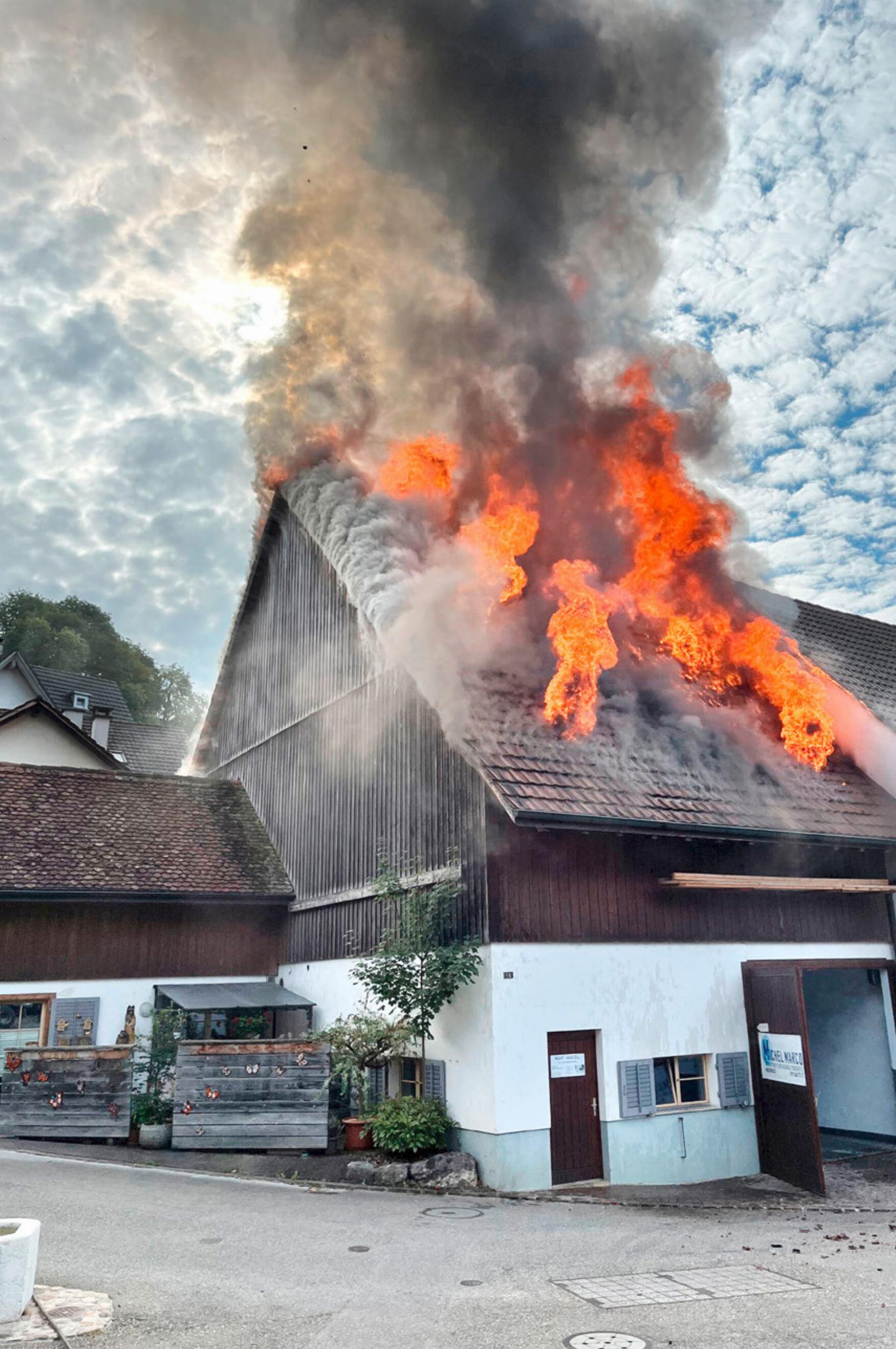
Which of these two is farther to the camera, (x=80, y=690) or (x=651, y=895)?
(x=80, y=690)

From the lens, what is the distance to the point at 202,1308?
7.10m

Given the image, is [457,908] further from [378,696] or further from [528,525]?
[528,525]

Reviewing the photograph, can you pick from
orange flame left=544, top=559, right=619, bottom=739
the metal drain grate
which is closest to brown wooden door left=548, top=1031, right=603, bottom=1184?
the metal drain grate

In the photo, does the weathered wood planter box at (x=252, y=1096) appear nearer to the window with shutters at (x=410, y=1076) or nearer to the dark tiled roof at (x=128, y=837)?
the window with shutters at (x=410, y=1076)

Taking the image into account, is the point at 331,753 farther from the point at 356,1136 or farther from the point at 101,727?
the point at 101,727

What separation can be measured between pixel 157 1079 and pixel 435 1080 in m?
5.29

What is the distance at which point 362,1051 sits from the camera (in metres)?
13.9

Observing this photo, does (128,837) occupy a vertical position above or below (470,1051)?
above

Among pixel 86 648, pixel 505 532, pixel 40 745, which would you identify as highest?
pixel 86 648

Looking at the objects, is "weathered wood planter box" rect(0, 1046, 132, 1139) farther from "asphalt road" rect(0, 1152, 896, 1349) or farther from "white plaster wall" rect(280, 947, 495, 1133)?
"white plaster wall" rect(280, 947, 495, 1133)

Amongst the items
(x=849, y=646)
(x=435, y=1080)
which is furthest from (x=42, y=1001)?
(x=849, y=646)

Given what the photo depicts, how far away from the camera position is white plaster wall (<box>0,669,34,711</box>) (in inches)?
1366

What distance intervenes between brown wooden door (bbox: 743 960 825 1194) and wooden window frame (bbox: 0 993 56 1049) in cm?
1181

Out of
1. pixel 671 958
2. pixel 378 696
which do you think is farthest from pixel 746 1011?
pixel 378 696
